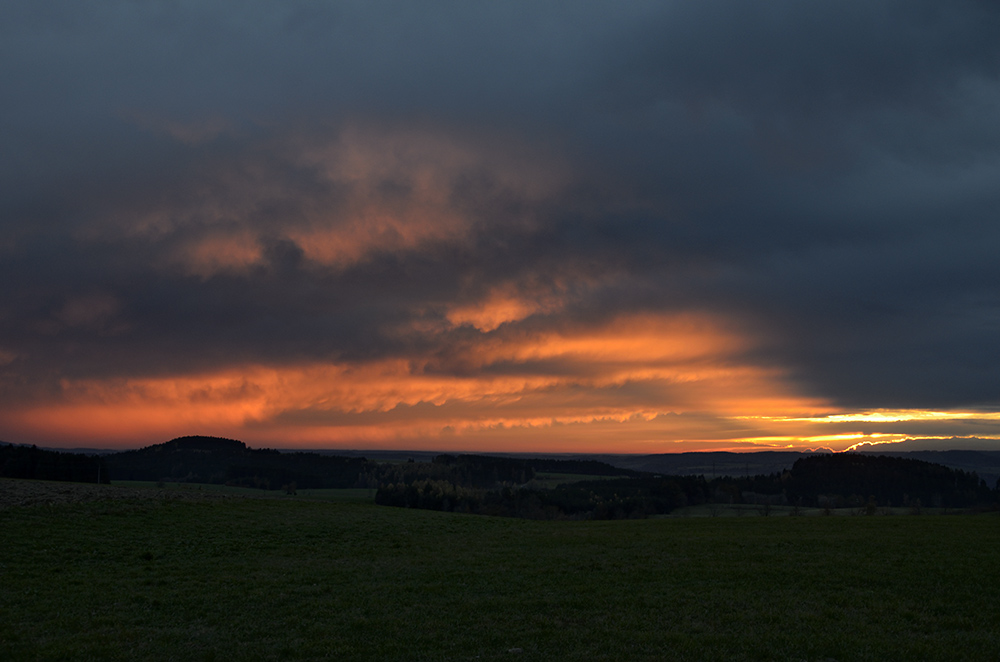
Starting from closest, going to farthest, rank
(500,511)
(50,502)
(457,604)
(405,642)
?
1. (405,642)
2. (457,604)
3. (50,502)
4. (500,511)

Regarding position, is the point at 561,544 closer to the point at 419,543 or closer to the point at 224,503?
the point at 419,543

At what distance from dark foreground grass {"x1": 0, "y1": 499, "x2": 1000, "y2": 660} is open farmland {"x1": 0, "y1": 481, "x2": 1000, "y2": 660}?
3.8 inches

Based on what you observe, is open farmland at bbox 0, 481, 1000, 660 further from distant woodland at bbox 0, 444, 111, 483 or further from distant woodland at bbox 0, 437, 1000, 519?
distant woodland at bbox 0, 444, 111, 483

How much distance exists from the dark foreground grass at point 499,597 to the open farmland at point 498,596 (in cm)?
10

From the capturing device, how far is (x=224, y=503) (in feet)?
207

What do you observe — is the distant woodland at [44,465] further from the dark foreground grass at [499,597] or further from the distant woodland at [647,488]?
the dark foreground grass at [499,597]

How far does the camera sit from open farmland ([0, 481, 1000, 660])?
14.7m

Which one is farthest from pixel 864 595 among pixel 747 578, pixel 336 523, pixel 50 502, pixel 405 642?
pixel 50 502

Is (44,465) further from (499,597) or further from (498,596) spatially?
(499,597)

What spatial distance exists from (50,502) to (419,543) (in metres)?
31.2

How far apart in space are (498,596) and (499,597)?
25cm

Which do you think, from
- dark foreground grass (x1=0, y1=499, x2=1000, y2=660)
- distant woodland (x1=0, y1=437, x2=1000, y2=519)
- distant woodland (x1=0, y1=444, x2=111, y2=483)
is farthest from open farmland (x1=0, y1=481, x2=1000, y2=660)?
distant woodland (x1=0, y1=444, x2=111, y2=483)

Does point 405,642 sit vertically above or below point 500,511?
above

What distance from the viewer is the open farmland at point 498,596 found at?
14672 mm
